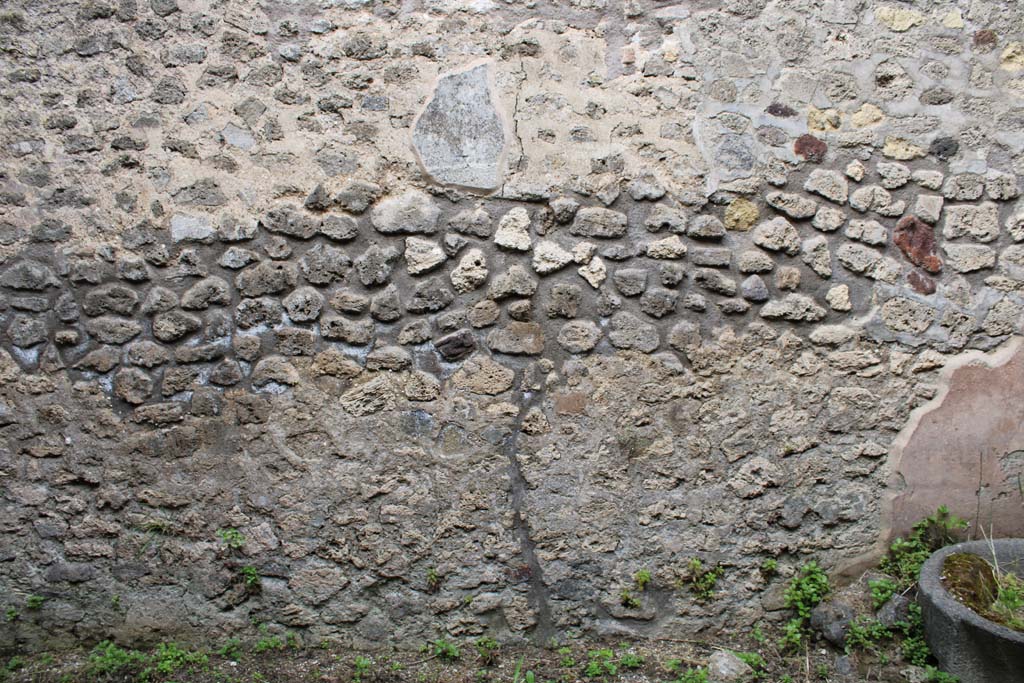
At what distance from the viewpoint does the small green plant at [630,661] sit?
2.74 metres

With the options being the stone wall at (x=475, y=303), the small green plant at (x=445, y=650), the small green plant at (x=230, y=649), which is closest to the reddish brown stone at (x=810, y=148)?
the stone wall at (x=475, y=303)

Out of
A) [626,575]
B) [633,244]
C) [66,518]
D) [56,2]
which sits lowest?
[626,575]

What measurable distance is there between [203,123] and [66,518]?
1.57 m

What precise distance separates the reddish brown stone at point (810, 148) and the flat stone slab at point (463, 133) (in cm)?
112

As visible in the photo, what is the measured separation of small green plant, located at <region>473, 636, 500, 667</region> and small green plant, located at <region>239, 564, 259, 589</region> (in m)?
0.86

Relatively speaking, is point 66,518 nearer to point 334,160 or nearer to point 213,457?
point 213,457

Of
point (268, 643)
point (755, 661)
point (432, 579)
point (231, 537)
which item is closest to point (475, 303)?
point (432, 579)

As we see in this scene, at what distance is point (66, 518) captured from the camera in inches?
111

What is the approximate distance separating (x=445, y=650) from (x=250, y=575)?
2.56ft

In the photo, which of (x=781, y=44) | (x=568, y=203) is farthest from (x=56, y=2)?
(x=781, y=44)

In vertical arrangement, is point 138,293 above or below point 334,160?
below

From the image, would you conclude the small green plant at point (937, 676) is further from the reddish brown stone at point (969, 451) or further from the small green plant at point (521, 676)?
the small green plant at point (521, 676)

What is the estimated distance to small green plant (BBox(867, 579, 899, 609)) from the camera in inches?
110

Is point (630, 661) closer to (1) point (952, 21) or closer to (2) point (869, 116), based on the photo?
(2) point (869, 116)
